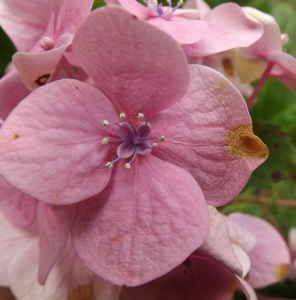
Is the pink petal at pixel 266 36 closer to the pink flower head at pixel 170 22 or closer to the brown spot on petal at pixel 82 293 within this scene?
the pink flower head at pixel 170 22

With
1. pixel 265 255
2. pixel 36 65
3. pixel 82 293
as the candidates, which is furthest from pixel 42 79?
pixel 265 255

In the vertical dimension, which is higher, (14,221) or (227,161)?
(227,161)

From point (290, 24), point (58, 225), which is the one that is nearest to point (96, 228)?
point (58, 225)

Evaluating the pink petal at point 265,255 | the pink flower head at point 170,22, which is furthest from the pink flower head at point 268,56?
the pink petal at point 265,255

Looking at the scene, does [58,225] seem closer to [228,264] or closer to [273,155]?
[228,264]

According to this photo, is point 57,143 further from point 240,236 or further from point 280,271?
point 280,271
